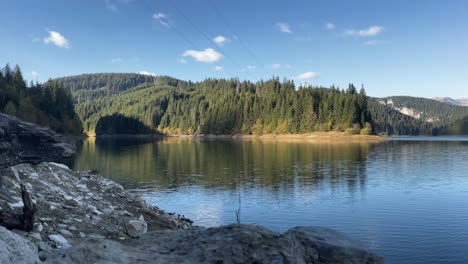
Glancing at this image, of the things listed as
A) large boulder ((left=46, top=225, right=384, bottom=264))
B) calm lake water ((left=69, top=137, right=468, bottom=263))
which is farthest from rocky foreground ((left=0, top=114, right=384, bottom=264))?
calm lake water ((left=69, top=137, right=468, bottom=263))

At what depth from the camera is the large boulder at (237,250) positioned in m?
7.50

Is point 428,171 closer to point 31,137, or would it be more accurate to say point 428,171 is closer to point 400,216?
point 400,216

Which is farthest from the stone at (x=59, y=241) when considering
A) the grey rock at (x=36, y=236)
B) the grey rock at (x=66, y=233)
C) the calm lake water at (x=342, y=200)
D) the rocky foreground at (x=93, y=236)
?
the calm lake water at (x=342, y=200)

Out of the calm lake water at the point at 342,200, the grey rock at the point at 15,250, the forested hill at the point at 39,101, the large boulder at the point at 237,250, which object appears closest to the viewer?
the grey rock at the point at 15,250

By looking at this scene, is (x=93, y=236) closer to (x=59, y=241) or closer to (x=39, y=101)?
(x=59, y=241)

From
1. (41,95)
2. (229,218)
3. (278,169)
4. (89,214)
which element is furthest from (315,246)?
(41,95)

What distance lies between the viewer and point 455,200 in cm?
3275

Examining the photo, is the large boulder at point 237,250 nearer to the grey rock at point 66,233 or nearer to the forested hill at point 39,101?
the grey rock at point 66,233

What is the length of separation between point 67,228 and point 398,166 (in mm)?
56793

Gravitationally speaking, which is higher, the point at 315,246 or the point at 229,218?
the point at 315,246

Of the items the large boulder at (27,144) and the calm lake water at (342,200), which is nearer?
the large boulder at (27,144)

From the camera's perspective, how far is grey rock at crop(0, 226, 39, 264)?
6.81m

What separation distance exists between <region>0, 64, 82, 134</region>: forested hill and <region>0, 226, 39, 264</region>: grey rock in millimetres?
103703

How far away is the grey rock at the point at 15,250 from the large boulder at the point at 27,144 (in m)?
4.54
